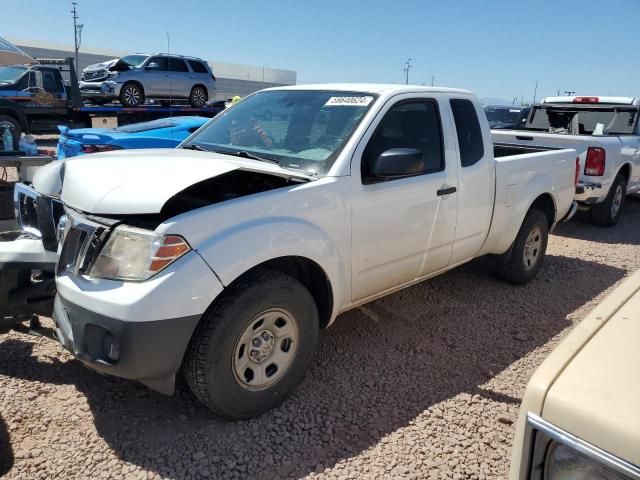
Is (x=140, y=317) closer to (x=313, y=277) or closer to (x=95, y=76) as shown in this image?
(x=313, y=277)

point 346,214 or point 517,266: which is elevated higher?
point 346,214

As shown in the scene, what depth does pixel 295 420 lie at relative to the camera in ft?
9.81

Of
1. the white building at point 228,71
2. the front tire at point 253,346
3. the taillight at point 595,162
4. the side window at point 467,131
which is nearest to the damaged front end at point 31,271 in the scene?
the front tire at point 253,346

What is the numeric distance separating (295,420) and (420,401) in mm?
818

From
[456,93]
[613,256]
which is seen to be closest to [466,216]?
[456,93]

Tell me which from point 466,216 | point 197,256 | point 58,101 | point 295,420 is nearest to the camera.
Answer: point 197,256

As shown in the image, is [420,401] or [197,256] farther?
[420,401]

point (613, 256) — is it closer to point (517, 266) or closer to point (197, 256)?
point (517, 266)

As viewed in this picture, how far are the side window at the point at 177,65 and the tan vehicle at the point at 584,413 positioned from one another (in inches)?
736

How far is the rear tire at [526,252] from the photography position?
16.7 ft

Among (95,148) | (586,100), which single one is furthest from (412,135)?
(586,100)

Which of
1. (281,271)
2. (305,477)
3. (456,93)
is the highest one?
(456,93)

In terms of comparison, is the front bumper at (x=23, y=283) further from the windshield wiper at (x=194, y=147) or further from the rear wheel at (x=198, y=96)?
the rear wheel at (x=198, y=96)

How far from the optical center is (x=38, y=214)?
3154 mm
